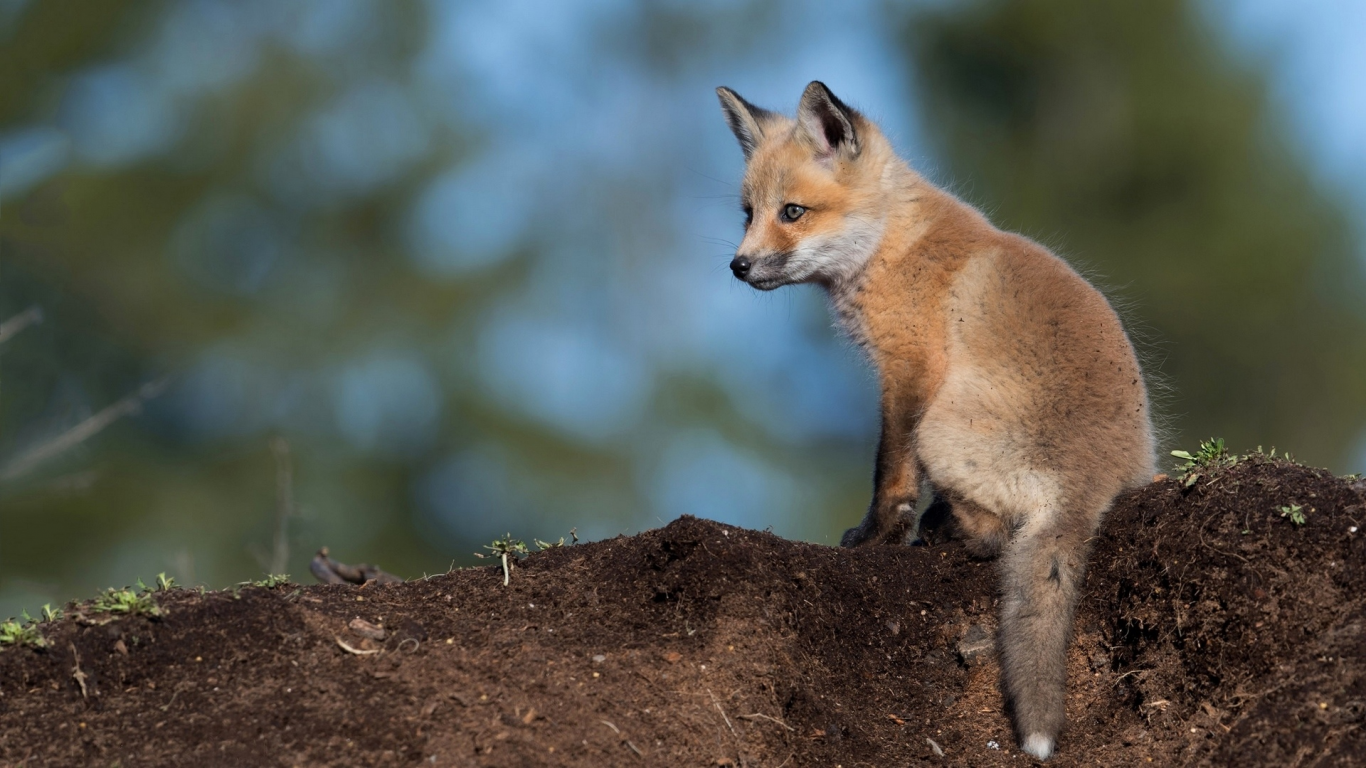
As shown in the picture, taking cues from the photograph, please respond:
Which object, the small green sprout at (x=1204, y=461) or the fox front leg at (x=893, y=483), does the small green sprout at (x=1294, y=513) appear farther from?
the fox front leg at (x=893, y=483)

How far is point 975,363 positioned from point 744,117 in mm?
2732

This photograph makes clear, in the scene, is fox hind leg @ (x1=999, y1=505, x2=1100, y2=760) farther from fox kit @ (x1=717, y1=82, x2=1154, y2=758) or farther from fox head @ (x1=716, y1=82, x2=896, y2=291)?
fox head @ (x1=716, y1=82, x2=896, y2=291)

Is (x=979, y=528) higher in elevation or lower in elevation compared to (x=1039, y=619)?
higher

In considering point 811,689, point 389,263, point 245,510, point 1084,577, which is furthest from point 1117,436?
point 389,263

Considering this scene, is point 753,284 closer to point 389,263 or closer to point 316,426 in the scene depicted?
point 316,426

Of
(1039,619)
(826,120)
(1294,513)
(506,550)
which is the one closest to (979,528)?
(1039,619)

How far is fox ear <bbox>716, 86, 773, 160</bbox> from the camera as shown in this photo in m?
7.38

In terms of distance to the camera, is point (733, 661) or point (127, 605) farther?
point (733, 661)

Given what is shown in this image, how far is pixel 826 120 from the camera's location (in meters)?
6.75

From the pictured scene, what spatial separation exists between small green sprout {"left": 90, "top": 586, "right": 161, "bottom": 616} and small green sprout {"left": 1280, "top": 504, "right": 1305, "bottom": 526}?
14.3 ft

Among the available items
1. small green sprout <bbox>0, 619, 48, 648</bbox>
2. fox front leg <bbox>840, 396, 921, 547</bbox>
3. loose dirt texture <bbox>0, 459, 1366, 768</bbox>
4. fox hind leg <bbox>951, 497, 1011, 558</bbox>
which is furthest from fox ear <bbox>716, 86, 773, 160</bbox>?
small green sprout <bbox>0, 619, 48, 648</bbox>

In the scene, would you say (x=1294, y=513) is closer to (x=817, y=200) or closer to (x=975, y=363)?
(x=975, y=363)

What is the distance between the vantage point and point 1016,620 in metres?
4.66

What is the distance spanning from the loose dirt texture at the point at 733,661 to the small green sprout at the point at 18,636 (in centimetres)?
5
